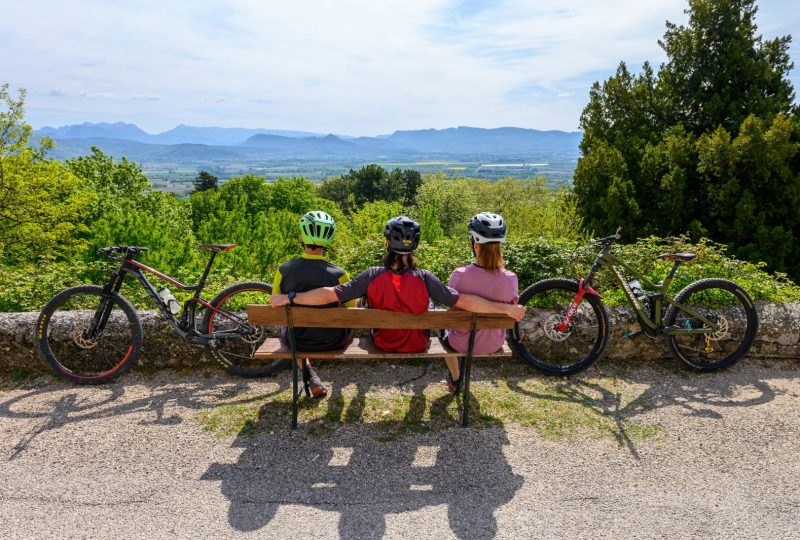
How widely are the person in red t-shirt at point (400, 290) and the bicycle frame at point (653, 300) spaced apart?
65.6 inches

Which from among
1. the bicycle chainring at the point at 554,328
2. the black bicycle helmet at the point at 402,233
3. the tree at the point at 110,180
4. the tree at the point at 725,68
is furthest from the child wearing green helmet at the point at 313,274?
the tree at the point at 110,180

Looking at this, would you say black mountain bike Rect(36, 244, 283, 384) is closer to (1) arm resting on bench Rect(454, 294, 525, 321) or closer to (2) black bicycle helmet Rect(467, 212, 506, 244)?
(1) arm resting on bench Rect(454, 294, 525, 321)

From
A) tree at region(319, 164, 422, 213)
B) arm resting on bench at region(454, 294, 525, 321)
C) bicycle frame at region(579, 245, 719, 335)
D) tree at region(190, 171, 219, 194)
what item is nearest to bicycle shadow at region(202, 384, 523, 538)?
arm resting on bench at region(454, 294, 525, 321)

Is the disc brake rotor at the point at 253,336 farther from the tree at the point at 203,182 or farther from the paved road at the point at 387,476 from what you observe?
the tree at the point at 203,182

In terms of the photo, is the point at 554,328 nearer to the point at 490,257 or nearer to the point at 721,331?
the point at 490,257

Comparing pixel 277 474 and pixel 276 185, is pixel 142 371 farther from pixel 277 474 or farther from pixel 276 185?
pixel 276 185

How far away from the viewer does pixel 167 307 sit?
Answer: 5.50m

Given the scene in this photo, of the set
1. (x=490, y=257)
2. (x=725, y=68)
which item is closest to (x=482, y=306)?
(x=490, y=257)

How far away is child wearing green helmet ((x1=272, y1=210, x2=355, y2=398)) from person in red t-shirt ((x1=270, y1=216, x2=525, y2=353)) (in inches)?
5.1

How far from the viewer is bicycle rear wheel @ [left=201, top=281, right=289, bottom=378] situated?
554cm

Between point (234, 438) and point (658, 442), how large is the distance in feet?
11.6

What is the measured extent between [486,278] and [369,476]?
189 centimetres

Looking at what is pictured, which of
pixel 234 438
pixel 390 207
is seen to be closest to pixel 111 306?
pixel 234 438

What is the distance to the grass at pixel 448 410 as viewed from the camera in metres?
4.64
